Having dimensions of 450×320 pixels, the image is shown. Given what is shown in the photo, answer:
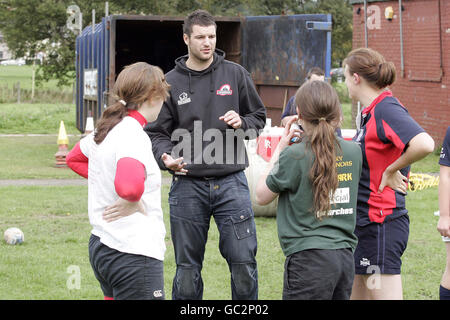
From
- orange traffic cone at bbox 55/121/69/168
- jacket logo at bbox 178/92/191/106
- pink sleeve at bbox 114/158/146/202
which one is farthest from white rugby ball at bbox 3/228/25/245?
orange traffic cone at bbox 55/121/69/168

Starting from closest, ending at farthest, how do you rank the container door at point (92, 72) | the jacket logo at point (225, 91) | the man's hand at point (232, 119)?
the man's hand at point (232, 119), the jacket logo at point (225, 91), the container door at point (92, 72)

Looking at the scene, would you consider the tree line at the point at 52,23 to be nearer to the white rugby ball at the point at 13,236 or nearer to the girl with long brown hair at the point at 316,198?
the white rugby ball at the point at 13,236

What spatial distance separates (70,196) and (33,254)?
3.82 metres

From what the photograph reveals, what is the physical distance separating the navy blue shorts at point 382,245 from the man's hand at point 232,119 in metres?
1.10

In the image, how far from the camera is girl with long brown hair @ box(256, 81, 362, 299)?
4.05 meters

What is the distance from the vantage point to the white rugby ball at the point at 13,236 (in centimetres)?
826

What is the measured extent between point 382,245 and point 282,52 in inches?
389

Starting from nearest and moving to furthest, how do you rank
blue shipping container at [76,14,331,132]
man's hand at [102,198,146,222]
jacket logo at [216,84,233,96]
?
man's hand at [102,198,146,222], jacket logo at [216,84,233,96], blue shipping container at [76,14,331,132]

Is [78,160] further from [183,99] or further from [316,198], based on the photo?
[316,198]

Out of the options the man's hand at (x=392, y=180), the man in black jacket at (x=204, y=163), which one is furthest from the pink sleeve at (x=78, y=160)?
the man's hand at (x=392, y=180)

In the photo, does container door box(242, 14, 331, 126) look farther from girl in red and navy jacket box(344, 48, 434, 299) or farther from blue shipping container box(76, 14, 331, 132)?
girl in red and navy jacket box(344, 48, 434, 299)

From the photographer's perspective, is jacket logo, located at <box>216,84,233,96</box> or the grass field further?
the grass field

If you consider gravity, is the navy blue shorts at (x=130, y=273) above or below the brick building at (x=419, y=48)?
below

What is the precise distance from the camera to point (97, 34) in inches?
638
